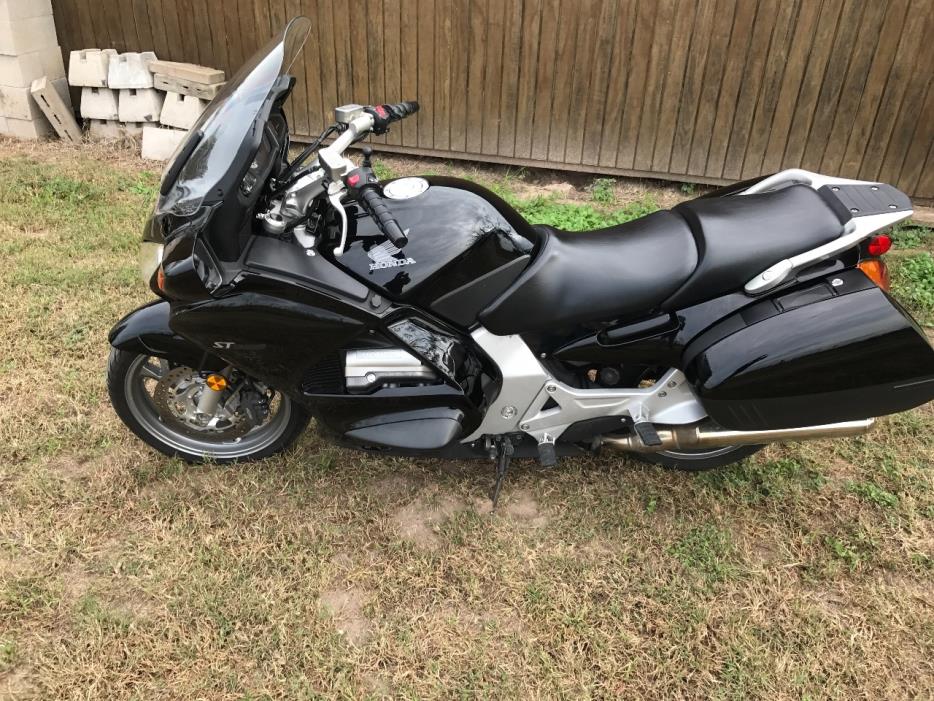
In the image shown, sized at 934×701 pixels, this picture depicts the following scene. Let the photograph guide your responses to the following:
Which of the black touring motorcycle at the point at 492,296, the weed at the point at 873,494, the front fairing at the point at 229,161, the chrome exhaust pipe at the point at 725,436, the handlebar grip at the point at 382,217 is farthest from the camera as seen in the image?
the weed at the point at 873,494

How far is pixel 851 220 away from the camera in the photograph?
2148 mm

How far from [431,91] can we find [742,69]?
2319 millimetres

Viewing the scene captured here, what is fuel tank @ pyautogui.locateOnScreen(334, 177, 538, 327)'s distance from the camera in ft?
6.93

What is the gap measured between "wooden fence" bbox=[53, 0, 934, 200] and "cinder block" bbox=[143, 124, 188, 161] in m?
0.72

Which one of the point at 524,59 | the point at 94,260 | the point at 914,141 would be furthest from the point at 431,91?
the point at 914,141

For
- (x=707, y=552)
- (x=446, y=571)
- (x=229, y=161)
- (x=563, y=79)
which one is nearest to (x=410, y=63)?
(x=563, y=79)

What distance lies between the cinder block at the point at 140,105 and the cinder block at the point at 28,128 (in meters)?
0.68

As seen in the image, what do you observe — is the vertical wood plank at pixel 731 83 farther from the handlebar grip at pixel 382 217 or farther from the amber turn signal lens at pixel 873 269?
the handlebar grip at pixel 382 217

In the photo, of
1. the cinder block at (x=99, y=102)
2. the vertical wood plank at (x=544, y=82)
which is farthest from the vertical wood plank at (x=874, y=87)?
the cinder block at (x=99, y=102)

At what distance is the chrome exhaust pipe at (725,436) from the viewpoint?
2.38m

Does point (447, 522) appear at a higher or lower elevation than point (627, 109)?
lower

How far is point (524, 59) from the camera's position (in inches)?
207

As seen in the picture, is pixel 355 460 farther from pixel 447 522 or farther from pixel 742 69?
A: pixel 742 69

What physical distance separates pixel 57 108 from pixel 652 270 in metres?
5.71
